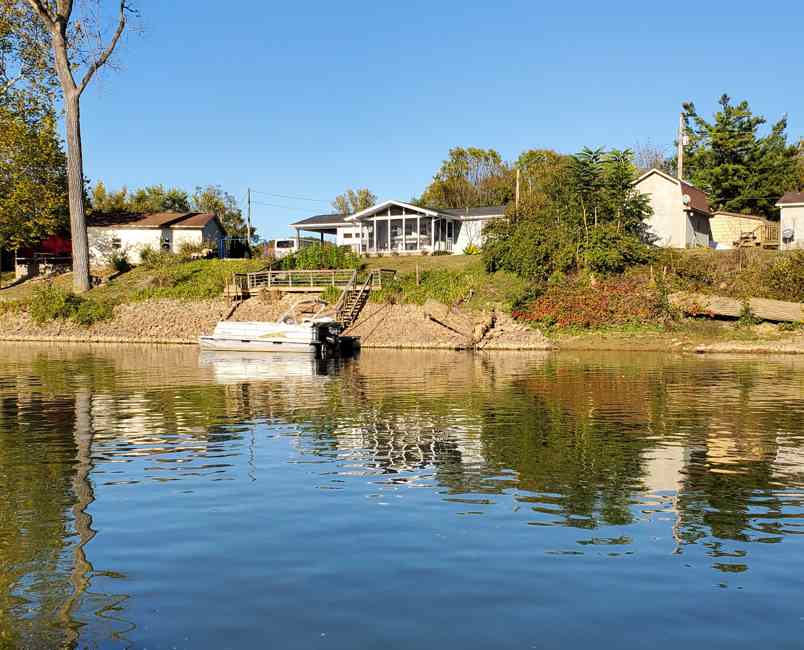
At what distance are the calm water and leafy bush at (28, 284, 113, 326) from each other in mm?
31474

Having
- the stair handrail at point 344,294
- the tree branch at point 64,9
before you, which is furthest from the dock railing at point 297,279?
the tree branch at point 64,9

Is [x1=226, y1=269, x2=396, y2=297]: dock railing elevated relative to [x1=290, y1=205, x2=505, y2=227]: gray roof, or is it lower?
lower

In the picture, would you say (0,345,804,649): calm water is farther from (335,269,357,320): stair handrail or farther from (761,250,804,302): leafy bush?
(335,269,357,320): stair handrail

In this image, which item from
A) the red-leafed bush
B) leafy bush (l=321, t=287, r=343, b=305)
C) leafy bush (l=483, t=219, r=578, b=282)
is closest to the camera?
the red-leafed bush

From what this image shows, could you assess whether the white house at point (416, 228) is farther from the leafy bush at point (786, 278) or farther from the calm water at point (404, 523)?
the calm water at point (404, 523)

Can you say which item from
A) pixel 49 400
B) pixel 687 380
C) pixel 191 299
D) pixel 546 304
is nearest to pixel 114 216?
pixel 191 299

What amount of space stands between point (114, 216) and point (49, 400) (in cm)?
5322

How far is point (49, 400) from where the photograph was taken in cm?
2242

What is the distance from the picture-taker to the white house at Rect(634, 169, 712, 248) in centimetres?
5406

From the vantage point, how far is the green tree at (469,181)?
313 ft

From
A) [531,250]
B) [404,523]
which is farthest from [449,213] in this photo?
[404,523]

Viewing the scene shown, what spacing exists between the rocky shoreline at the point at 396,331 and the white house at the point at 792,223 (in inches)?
635

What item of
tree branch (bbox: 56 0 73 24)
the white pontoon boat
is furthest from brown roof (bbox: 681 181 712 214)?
tree branch (bbox: 56 0 73 24)

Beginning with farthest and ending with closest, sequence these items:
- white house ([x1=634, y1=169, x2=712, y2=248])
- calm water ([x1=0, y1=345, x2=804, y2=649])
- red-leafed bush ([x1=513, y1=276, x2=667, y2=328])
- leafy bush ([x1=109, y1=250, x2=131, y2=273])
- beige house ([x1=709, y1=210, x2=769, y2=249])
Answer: leafy bush ([x1=109, y1=250, x2=131, y2=273]) → beige house ([x1=709, y1=210, x2=769, y2=249]) → white house ([x1=634, y1=169, x2=712, y2=248]) → red-leafed bush ([x1=513, y1=276, x2=667, y2=328]) → calm water ([x1=0, y1=345, x2=804, y2=649])
